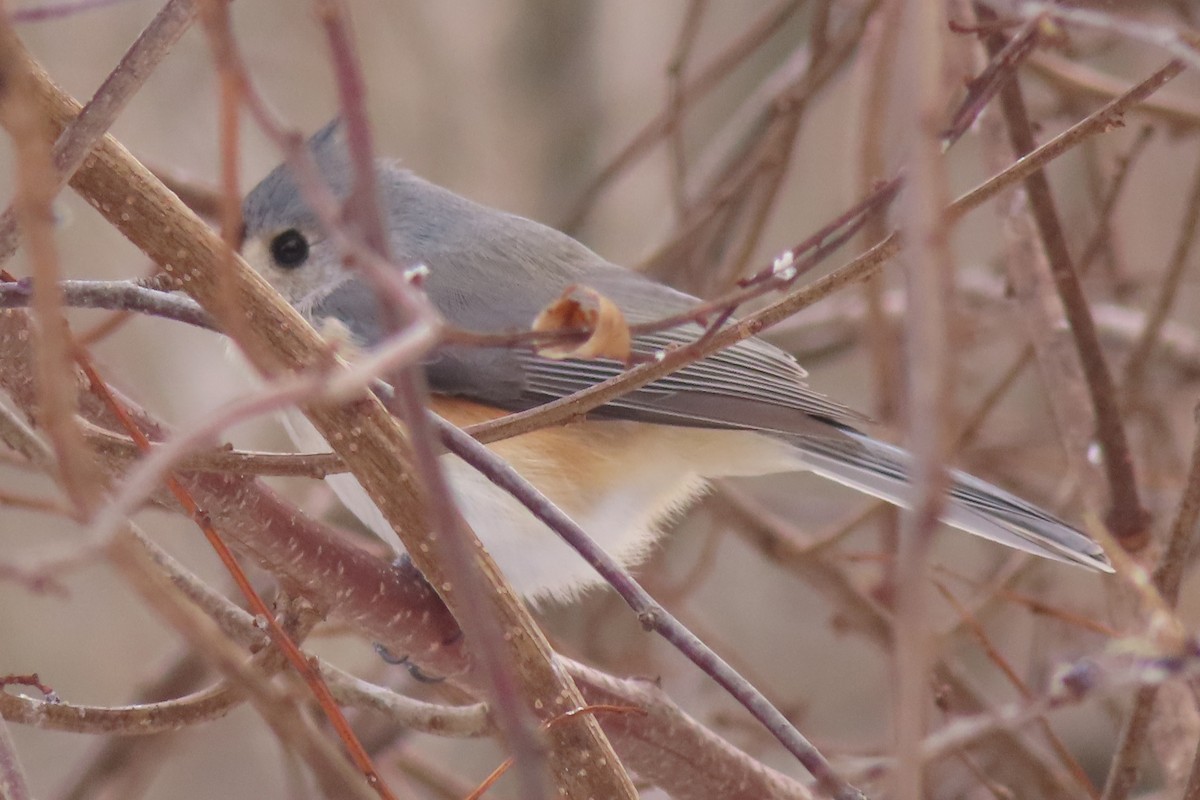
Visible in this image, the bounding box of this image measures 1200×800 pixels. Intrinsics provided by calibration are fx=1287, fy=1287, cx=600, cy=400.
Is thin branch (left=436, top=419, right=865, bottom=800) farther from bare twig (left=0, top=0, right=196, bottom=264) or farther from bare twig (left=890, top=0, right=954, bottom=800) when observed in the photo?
bare twig (left=890, top=0, right=954, bottom=800)

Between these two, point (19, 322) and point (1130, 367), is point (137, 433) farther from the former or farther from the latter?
point (1130, 367)

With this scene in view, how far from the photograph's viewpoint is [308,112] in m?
3.47

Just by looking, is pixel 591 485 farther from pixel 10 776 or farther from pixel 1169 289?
pixel 10 776

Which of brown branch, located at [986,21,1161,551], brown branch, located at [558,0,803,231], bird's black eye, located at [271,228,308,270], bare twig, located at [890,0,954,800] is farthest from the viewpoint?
brown branch, located at [558,0,803,231]

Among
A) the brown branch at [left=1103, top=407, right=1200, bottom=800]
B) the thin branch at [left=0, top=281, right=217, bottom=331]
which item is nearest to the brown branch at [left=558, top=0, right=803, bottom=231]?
the brown branch at [left=1103, top=407, right=1200, bottom=800]

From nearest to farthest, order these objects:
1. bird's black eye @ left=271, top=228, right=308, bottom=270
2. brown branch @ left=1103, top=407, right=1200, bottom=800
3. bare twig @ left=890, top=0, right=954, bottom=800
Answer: bare twig @ left=890, top=0, right=954, bottom=800
brown branch @ left=1103, top=407, right=1200, bottom=800
bird's black eye @ left=271, top=228, right=308, bottom=270

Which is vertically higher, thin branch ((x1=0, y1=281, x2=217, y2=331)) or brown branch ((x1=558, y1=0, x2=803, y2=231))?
brown branch ((x1=558, y1=0, x2=803, y2=231))

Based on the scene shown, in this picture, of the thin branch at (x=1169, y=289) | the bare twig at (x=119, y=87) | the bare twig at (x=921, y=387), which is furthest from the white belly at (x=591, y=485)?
the bare twig at (x=921, y=387)

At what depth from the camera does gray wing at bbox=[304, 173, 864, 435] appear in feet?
5.80

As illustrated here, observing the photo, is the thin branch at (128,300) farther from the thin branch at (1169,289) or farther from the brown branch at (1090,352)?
the thin branch at (1169,289)

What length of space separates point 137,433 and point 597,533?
3.01 ft

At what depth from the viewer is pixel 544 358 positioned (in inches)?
65.9

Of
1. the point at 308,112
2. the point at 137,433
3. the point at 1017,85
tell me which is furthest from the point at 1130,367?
the point at 308,112

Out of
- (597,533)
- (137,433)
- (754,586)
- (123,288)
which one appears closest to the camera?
(123,288)
